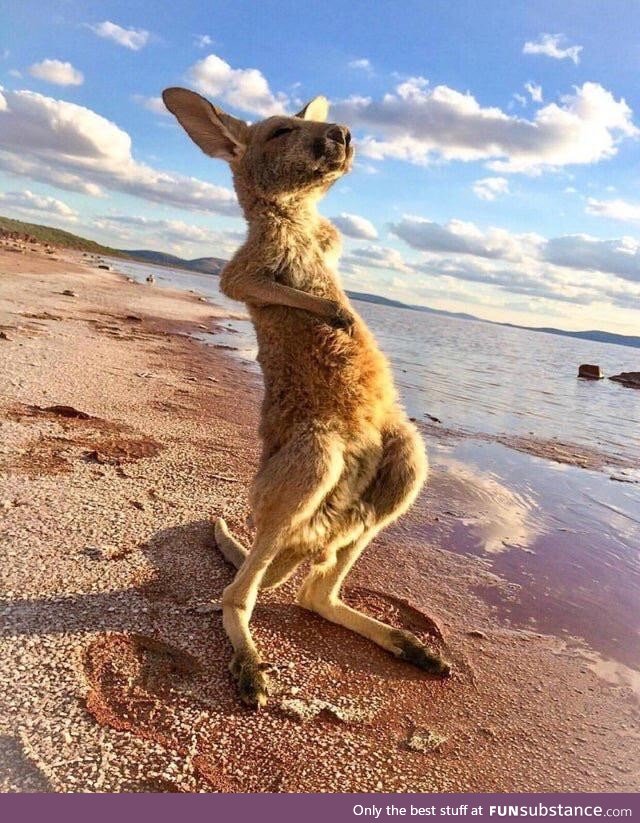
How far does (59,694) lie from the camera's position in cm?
257

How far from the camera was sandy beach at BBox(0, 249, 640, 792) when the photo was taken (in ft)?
7.88

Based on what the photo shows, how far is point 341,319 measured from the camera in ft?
11.4

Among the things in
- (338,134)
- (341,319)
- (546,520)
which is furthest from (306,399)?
(546,520)

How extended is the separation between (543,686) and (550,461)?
6307mm

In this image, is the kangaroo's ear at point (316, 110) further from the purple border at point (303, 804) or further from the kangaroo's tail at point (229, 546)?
the purple border at point (303, 804)

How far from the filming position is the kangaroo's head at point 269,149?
3717 mm

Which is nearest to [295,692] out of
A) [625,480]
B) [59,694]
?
[59,694]

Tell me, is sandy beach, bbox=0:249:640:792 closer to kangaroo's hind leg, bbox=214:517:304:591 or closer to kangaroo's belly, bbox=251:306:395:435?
kangaroo's hind leg, bbox=214:517:304:591

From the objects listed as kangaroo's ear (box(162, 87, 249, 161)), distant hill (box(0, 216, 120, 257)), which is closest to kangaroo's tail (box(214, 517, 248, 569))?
kangaroo's ear (box(162, 87, 249, 161))

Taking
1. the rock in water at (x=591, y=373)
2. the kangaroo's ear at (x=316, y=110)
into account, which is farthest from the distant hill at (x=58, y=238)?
the kangaroo's ear at (x=316, y=110)

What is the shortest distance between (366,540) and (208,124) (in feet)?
9.03

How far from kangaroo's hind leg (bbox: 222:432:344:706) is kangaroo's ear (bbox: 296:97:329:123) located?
2493 mm

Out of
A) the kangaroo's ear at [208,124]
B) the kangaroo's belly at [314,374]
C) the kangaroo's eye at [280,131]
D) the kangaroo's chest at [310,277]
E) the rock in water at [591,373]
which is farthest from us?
the rock in water at [591,373]

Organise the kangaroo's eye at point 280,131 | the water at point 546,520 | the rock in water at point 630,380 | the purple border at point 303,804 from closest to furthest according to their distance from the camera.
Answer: the purple border at point 303,804 → the kangaroo's eye at point 280,131 → the water at point 546,520 → the rock in water at point 630,380
